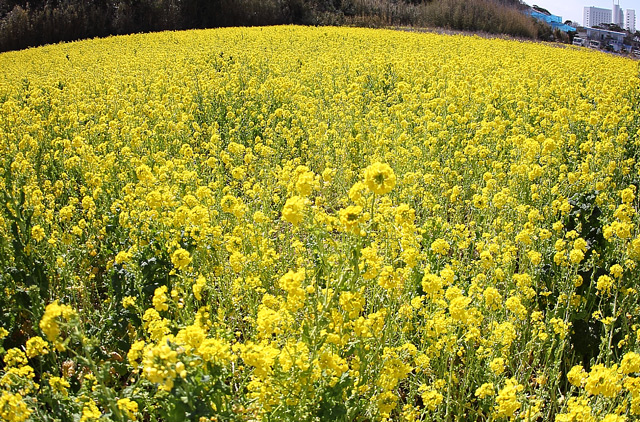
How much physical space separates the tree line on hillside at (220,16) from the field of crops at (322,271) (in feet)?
59.4

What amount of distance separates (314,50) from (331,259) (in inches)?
517

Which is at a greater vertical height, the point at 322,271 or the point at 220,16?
the point at 220,16

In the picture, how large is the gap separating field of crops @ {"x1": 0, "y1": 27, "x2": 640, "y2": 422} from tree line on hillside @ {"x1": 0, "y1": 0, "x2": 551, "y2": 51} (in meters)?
18.1

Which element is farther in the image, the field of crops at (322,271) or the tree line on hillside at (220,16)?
the tree line on hillside at (220,16)

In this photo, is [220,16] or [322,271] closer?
[322,271]

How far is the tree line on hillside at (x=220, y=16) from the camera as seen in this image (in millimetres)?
23859

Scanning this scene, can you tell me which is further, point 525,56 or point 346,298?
point 525,56

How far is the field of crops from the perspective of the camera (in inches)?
95.7

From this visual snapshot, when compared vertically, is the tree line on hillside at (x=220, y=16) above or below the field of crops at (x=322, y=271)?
above

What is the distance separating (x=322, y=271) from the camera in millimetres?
3822

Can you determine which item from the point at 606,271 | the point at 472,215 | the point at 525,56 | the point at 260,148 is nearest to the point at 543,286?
the point at 606,271

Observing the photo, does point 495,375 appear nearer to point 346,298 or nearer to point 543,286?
point 346,298

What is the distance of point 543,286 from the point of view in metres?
3.80

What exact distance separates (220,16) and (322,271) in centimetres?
2670
